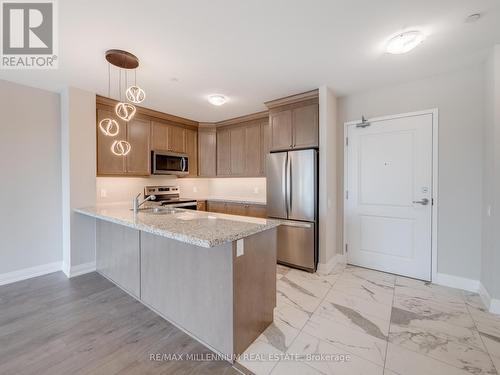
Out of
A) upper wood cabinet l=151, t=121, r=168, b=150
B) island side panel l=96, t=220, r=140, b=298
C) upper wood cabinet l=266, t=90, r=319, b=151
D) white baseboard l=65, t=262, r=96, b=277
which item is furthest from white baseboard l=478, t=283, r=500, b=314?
upper wood cabinet l=151, t=121, r=168, b=150

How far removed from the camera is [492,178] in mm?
2299

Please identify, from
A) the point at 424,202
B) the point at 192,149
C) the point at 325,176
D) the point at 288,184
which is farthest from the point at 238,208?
the point at 424,202

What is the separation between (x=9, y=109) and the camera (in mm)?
2898

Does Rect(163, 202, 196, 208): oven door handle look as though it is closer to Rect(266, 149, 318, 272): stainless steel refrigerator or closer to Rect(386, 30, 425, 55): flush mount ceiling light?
Rect(266, 149, 318, 272): stainless steel refrigerator

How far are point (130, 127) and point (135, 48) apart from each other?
6.25 feet

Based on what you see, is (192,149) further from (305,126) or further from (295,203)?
(295,203)

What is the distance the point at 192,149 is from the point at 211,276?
3601 millimetres

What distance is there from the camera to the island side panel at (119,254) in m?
2.51

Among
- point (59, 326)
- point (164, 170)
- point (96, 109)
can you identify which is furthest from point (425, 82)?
point (59, 326)

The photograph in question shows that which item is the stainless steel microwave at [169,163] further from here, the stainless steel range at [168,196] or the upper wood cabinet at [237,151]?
the upper wood cabinet at [237,151]

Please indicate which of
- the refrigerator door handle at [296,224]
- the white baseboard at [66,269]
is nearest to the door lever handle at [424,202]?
the refrigerator door handle at [296,224]

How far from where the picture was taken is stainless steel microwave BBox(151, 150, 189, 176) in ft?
13.5

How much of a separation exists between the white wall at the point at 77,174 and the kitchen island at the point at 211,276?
1184 millimetres

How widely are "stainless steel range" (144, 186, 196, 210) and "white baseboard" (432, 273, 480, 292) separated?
400 cm
